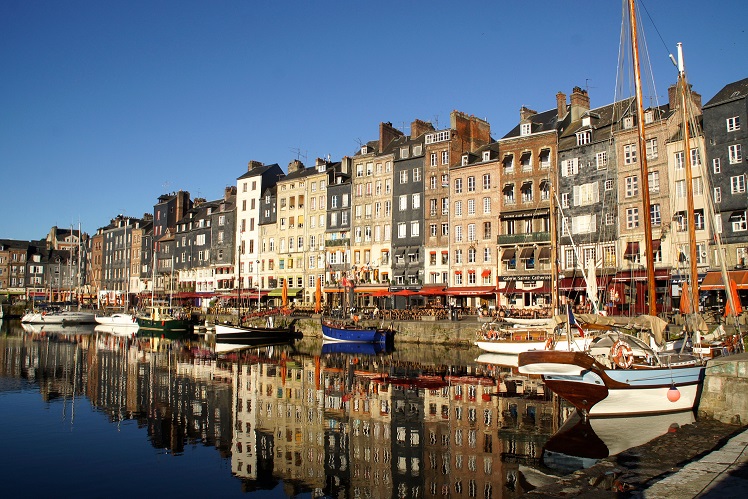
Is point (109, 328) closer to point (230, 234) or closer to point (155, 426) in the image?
point (230, 234)

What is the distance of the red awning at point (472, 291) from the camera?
181 feet

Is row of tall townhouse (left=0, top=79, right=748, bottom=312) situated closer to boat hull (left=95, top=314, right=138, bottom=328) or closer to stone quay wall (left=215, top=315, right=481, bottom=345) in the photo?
stone quay wall (left=215, top=315, right=481, bottom=345)

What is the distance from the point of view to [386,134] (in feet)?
230

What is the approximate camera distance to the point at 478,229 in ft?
192

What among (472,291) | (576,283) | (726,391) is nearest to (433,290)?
(472,291)

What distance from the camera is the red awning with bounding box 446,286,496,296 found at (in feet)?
181

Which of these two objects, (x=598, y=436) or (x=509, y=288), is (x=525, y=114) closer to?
(x=509, y=288)

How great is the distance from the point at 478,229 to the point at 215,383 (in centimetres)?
3460

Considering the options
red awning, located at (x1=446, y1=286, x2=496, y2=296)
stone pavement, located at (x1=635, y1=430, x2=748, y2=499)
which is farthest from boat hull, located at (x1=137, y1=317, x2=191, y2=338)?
stone pavement, located at (x1=635, y1=430, x2=748, y2=499)

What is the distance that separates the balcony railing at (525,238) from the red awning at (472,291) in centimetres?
437

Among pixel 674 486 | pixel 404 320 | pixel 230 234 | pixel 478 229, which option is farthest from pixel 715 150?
pixel 230 234

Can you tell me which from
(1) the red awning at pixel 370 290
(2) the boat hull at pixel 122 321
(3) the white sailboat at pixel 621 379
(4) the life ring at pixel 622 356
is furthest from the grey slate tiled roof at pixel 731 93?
(2) the boat hull at pixel 122 321

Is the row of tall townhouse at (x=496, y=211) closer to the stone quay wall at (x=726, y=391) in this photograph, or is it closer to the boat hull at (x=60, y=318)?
the stone quay wall at (x=726, y=391)

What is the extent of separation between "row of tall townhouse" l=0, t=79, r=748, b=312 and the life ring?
35.0 ft
